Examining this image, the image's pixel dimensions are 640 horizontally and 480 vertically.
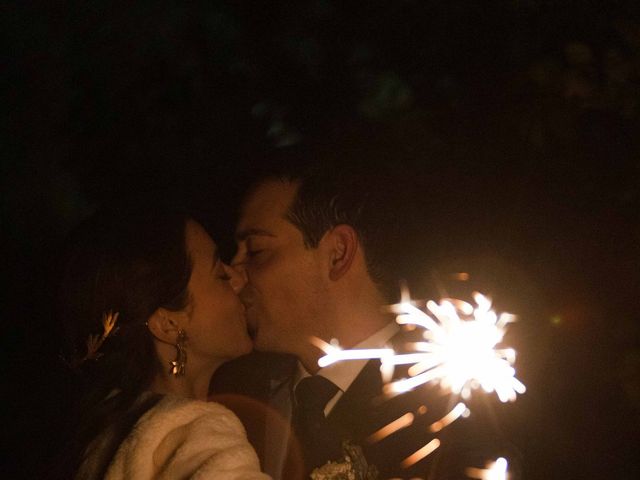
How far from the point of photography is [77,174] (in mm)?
3748

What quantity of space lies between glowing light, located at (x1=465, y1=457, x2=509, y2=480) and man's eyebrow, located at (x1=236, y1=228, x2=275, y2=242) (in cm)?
123

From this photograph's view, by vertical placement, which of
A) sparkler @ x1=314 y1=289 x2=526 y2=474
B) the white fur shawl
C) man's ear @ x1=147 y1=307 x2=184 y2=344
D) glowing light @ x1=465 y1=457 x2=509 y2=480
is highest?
man's ear @ x1=147 y1=307 x2=184 y2=344

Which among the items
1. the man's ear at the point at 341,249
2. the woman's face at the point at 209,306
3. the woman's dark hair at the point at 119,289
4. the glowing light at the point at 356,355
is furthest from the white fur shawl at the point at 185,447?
the man's ear at the point at 341,249

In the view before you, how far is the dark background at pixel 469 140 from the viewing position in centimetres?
291

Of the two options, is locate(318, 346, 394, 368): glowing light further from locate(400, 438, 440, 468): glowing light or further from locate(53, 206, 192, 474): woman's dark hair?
locate(53, 206, 192, 474): woman's dark hair

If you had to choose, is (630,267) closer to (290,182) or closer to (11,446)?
(290,182)

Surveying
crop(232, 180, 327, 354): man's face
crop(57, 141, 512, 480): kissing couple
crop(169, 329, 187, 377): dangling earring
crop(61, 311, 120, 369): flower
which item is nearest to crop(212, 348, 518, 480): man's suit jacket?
crop(57, 141, 512, 480): kissing couple

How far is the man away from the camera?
294cm

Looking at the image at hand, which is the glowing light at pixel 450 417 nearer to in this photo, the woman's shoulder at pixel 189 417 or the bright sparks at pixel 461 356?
the bright sparks at pixel 461 356

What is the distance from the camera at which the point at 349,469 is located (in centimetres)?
266

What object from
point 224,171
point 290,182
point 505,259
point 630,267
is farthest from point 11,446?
point 630,267

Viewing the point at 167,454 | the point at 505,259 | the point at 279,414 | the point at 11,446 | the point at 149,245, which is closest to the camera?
the point at 167,454

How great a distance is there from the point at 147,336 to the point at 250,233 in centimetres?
62

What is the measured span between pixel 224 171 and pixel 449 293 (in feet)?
3.91
